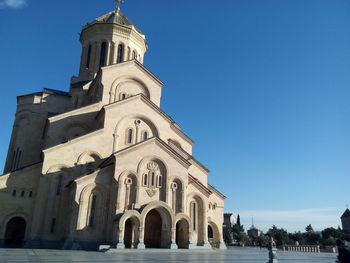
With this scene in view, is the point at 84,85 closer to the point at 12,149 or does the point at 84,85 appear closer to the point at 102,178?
the point at 12,149

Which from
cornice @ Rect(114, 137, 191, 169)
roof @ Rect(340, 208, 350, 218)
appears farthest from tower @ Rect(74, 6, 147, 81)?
roof @ Rect(340, 208, 350, 218)

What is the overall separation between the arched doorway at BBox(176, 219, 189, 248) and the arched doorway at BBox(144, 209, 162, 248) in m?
1.49

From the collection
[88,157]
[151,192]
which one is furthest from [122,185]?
[88,157]

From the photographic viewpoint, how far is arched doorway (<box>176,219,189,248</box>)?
21203 mm

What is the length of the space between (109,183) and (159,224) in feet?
17.0

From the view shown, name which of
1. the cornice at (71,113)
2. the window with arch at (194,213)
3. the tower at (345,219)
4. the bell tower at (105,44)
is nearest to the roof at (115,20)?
the bell tower at (105,44)

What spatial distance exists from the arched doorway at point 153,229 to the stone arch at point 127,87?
40.4ft

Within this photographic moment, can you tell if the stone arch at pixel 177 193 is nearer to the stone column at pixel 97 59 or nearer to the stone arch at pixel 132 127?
the stone arch at pixel 132 127

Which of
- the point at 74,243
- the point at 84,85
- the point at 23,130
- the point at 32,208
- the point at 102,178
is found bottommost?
the point at 74,243

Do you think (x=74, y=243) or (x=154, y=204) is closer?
(x=74, y=243)

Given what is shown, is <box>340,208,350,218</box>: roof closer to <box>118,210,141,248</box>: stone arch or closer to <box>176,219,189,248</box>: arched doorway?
<box>176,219,189,248</box>: arched doorway

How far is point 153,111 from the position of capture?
88.5 ft

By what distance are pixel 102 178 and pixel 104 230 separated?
3.65 meters

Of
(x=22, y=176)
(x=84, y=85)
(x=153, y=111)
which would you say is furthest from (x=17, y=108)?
(x=153, y=111)
